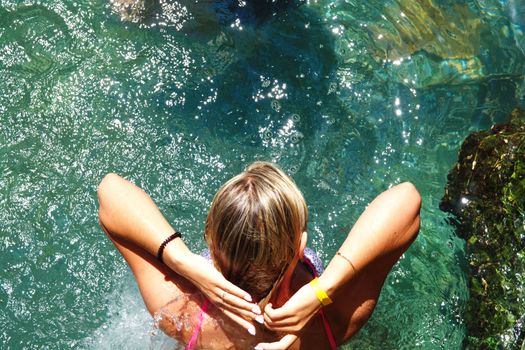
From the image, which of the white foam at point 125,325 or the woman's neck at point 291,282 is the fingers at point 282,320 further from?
the white foam at point 125,325

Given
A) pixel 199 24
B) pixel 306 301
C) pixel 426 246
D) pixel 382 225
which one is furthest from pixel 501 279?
pixel 199 24

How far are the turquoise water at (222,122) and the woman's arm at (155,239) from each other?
110cm

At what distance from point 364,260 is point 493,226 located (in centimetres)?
157

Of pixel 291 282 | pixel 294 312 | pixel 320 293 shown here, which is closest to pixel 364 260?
pixel 320 293

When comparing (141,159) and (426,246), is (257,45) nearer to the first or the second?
(141,159)

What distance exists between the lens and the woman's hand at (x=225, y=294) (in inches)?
91.7

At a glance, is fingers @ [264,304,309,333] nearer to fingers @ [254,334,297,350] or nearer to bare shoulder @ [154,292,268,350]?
fingers @ [254,334,297,350]

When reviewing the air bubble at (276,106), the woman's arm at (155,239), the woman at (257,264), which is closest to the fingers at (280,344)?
the woman at (257,264)

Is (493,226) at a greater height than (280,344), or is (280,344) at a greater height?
(280,344)

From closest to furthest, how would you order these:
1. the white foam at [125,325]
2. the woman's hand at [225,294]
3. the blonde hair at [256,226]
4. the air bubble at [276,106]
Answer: the blonde hair at [256,226], the woman's hand at [225,294], the white foam at [125,325], the air bubble at [276,106]

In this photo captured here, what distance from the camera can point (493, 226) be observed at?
3.77 meters

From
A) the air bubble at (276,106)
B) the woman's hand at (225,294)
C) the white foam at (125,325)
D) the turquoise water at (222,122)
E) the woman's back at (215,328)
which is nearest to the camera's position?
the woman's hand at (225,294)

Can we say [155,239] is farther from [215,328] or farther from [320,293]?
[320,293]

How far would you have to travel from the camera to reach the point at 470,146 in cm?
414
